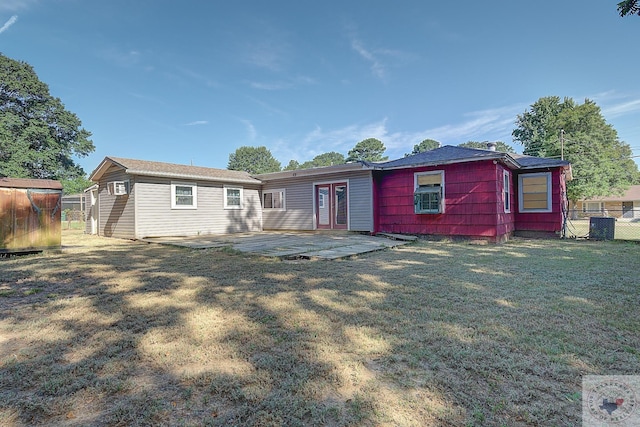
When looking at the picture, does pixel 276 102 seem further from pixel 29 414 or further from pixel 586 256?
pixel 29 414

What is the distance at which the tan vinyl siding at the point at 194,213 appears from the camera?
10.7 m

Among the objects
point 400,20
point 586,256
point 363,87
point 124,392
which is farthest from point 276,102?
point 124,392

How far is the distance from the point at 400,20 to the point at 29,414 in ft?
47.5

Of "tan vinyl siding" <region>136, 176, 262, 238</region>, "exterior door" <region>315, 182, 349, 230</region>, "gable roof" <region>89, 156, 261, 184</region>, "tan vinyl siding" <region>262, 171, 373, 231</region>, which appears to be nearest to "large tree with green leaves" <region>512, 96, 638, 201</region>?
"exterior door" <region>315, 182, 349, 230</region>

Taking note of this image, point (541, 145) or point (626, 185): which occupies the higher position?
point (541, 145)

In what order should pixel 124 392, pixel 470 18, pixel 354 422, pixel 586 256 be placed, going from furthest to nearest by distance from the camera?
pixel 470 18, pixel 586 256, pixel 124 392, pixel 354 422

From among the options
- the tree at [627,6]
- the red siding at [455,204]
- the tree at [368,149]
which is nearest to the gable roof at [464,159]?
the red siding at [455,204]

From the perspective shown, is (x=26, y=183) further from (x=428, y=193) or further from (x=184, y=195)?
(x=428, y=193)

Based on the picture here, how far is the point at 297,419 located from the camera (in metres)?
1.49

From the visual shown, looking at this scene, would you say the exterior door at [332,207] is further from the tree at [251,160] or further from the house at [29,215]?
the tree at [251,160]

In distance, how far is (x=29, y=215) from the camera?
22.6 feet

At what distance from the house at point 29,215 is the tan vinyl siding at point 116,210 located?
334 cm

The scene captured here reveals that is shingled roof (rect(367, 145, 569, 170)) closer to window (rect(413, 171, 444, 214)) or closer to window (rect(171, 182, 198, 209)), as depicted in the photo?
window (rect(413, 171, 444, 214))

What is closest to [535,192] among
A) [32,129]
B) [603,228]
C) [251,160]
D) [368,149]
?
[603,228]
